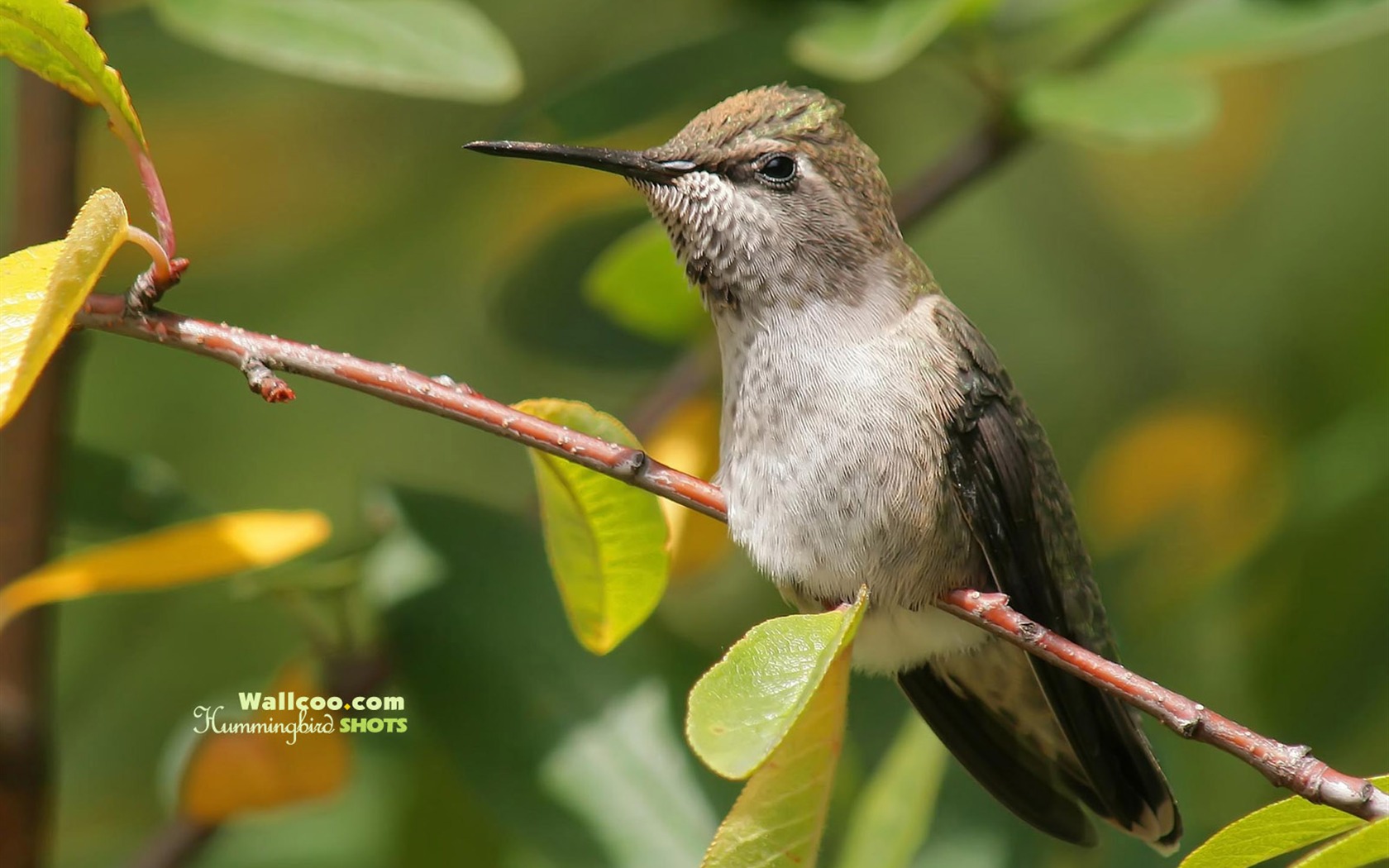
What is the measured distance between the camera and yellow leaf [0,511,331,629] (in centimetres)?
201

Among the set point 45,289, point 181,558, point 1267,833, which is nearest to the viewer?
point 45,289

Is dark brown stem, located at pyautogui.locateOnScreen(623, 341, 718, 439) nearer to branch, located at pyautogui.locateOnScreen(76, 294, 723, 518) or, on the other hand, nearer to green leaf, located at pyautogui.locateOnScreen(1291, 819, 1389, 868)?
branch, located at pyautogui.locateOnScreen(76, 294, 723, 518)

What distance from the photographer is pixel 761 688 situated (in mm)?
1504

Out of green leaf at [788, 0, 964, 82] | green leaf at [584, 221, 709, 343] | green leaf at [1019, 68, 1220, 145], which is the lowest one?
green leaf at [584, 221, 709, 343]

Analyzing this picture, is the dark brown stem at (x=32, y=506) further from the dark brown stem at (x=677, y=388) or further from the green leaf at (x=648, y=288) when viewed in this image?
the dark brown stem at (x=677, y=388)

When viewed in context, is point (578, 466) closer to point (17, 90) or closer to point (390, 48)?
point (390, 48)

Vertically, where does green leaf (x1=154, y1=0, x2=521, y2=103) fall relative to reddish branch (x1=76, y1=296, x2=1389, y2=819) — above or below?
above

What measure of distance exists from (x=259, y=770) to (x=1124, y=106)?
181cm

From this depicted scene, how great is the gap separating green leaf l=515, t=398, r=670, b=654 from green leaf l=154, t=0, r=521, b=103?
68 cm

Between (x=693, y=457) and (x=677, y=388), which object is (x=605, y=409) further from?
(x=693, y=457)

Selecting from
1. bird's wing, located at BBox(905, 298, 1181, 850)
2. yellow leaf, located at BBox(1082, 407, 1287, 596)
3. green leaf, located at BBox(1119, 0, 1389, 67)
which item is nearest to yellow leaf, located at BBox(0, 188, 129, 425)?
bird's wing, located at BBox(905, 298, 1181, 850)

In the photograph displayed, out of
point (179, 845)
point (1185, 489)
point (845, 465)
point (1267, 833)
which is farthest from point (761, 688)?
point (1185, 489)

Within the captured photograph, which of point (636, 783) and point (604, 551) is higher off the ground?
point (604, 551)

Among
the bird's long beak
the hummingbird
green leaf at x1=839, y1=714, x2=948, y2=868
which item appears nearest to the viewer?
the bird's long beak
